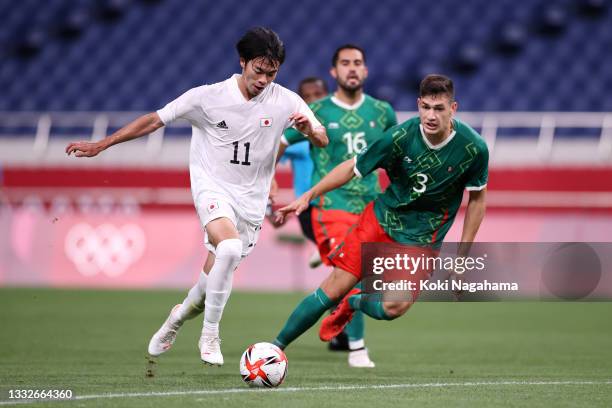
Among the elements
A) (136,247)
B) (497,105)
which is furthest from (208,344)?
(497,105)

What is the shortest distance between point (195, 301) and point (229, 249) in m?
0.62

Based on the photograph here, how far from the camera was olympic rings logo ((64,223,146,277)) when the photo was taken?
15023 millimetres

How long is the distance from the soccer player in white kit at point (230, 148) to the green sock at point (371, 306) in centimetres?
77

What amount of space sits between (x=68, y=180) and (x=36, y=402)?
12.4 meters

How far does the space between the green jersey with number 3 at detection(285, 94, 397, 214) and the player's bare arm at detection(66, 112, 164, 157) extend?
208 centimetres

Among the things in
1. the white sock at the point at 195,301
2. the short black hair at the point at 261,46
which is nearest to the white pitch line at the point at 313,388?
the white sock at the point at 195,301

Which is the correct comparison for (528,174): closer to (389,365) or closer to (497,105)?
(497,105)

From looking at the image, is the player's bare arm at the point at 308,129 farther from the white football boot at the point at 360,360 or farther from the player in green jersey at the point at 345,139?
the white football boot at the point at 360,360

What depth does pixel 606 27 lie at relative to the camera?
18516mm

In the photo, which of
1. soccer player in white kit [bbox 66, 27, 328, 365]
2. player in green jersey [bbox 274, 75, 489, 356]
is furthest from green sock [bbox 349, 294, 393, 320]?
soccer player in white kit [bbox 66, 27, 328, 365]

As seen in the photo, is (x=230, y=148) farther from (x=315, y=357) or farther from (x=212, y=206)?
(x=315, y=357)

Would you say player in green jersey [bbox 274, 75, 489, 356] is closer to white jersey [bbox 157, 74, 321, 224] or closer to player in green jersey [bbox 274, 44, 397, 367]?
white jersey [bbox 157, 74, 321, 224]

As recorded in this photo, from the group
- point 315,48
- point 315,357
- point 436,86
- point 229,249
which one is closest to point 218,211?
point 229,249

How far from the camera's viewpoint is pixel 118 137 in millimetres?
6254
